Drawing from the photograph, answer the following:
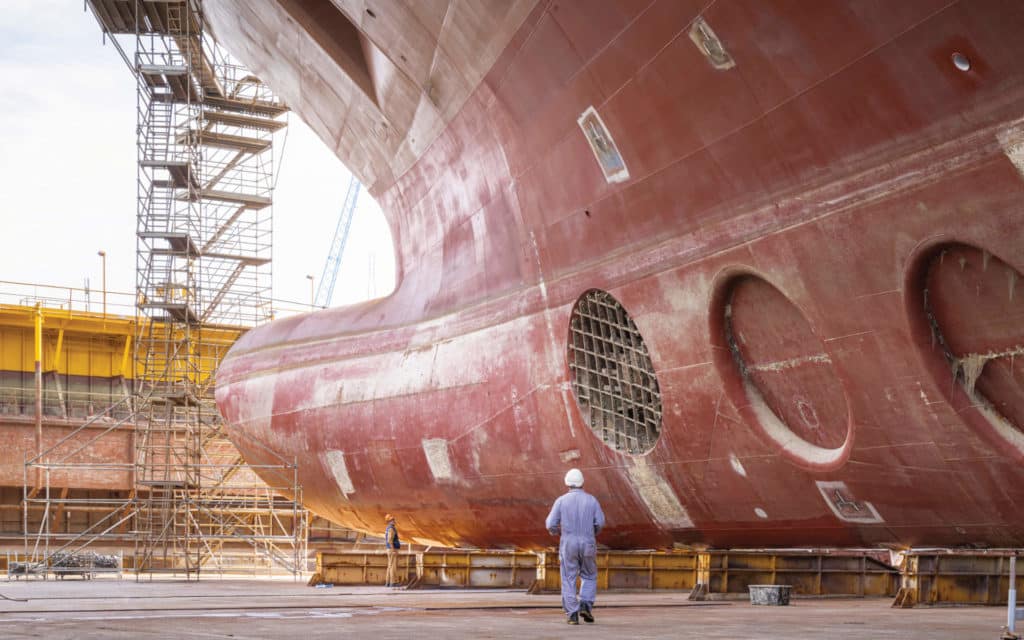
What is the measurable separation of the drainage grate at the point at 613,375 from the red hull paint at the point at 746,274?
16 centimetres

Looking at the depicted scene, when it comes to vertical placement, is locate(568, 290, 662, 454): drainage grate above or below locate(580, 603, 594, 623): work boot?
above

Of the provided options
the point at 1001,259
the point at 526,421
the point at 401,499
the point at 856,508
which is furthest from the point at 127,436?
the point at 1001,259

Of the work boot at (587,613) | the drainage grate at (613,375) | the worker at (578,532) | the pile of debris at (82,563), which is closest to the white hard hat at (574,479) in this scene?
the worker at (578,532)

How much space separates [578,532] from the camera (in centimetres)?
805

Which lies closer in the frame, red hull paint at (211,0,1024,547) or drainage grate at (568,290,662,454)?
red hull paint at (211,0,1024,547)

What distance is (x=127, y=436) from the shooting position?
3125 cm

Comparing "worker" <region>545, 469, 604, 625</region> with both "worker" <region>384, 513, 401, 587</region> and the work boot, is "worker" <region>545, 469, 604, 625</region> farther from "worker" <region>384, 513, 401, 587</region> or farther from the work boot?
"worker" <region>384, 513, 401, 587</region>

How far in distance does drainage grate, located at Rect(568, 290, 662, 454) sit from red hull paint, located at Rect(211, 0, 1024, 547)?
0.16 meters

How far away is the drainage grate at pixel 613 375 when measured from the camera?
10.8m

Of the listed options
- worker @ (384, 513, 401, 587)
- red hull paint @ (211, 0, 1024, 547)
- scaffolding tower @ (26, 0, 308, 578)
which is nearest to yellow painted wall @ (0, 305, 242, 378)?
scaffolding tower @ (26, 0, 308, 578)

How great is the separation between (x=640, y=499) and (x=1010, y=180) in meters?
5.06

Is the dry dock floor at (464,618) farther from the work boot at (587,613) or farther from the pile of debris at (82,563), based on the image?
the pile of debris at (82,563)

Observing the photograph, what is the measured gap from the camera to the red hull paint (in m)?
7.51

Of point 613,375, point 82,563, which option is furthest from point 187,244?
point 613,375
